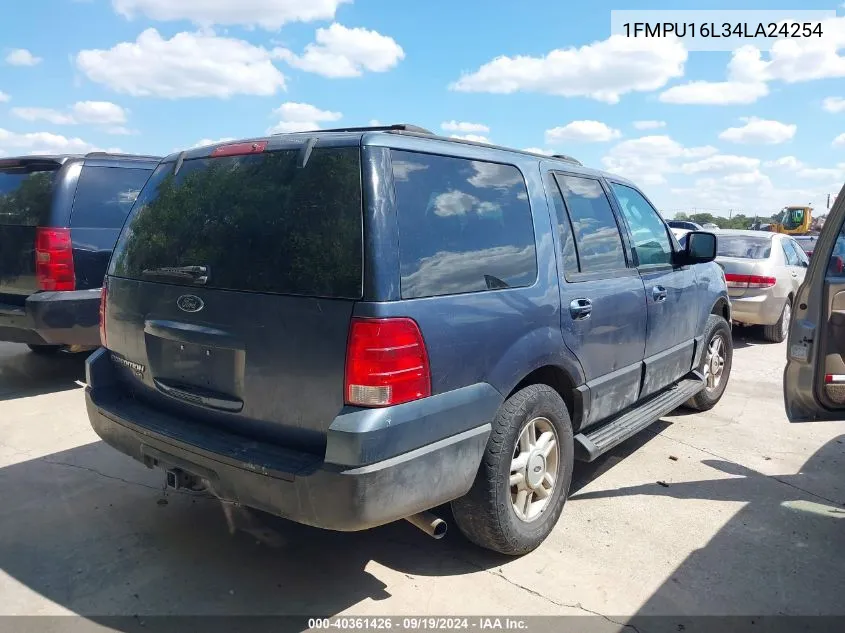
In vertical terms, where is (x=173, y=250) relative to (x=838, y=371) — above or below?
above

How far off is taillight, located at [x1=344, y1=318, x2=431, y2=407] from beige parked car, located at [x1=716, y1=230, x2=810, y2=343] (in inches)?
300

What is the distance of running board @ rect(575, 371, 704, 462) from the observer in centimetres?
351

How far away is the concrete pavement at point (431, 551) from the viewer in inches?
111

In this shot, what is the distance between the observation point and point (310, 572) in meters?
3.01

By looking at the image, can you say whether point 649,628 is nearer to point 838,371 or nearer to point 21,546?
point 838,371

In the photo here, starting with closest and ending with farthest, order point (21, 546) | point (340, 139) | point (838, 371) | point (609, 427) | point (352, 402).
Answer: point (352, 402)
point (340, 139)
point (21, 546)
point (838, 371)
point (609, 427)

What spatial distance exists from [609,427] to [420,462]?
179cm

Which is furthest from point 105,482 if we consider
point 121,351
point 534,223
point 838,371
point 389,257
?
point 838,371

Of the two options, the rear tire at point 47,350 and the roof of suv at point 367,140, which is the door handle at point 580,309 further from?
the rear tire at point 47,350

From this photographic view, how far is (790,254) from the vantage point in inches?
382

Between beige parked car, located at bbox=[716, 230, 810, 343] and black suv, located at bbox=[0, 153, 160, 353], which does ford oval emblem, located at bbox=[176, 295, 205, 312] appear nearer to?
black suv, located at bbox=[0, 153, 160, 353]

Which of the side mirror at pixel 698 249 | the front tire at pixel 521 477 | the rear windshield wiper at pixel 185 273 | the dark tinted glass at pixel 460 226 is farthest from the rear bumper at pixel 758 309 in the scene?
the rear windshield wiper at pixel 185 273

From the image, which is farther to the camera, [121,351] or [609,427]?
[609,427]

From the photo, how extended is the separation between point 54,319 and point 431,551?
13.1 feet
